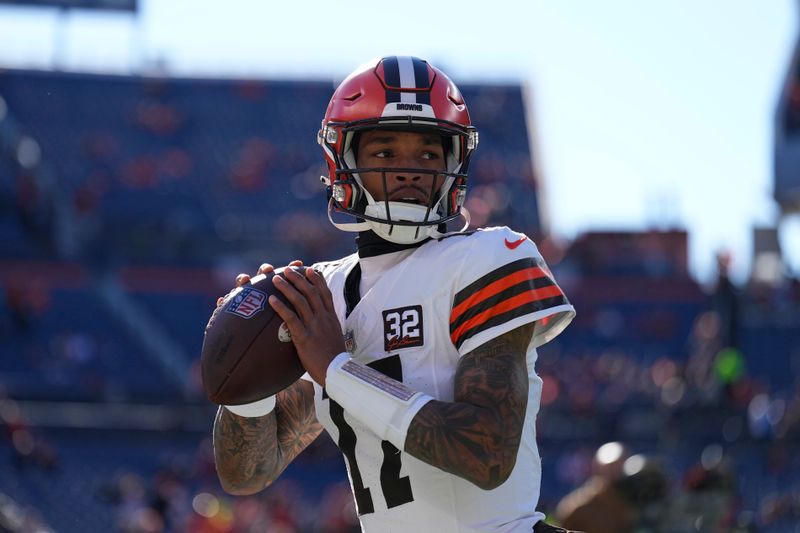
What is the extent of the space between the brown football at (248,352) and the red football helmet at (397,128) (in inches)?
11.7

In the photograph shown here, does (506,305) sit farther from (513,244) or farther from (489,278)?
(513,244)

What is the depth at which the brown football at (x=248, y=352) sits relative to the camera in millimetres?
3023

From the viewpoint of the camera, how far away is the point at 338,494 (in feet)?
42.3

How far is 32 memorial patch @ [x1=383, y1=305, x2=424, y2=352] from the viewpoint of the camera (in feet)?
10.0

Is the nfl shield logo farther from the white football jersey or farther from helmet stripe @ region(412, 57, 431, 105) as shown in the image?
helmet stripe @ region(412, 57, 431, 105)

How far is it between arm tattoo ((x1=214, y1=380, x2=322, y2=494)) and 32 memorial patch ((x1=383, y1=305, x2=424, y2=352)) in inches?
17.4

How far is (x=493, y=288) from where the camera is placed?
2.97 meters

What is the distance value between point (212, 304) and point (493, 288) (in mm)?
16058

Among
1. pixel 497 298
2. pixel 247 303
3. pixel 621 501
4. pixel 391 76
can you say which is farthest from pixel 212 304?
pixel 497 298

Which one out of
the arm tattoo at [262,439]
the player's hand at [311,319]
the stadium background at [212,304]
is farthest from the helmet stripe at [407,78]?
the stadium background at [212,304]

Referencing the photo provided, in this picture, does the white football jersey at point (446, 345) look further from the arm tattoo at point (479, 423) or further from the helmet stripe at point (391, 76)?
the helmet stripe at point (391, 76)

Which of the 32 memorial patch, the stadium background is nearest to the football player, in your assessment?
the 32 memorial patch

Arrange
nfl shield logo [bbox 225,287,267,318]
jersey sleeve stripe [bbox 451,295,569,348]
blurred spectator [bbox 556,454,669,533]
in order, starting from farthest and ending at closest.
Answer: blurred spectator [bbox 556,454,669,533]
nfl shield logo [bbox 225,287,267,318]
jersey sleeve stripe [bbox 451,295,569,348]

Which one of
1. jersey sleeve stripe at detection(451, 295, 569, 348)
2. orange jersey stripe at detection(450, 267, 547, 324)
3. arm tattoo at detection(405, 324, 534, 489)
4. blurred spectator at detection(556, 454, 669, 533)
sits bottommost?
blurred spectator at detection(556, 454, 669, 533)
